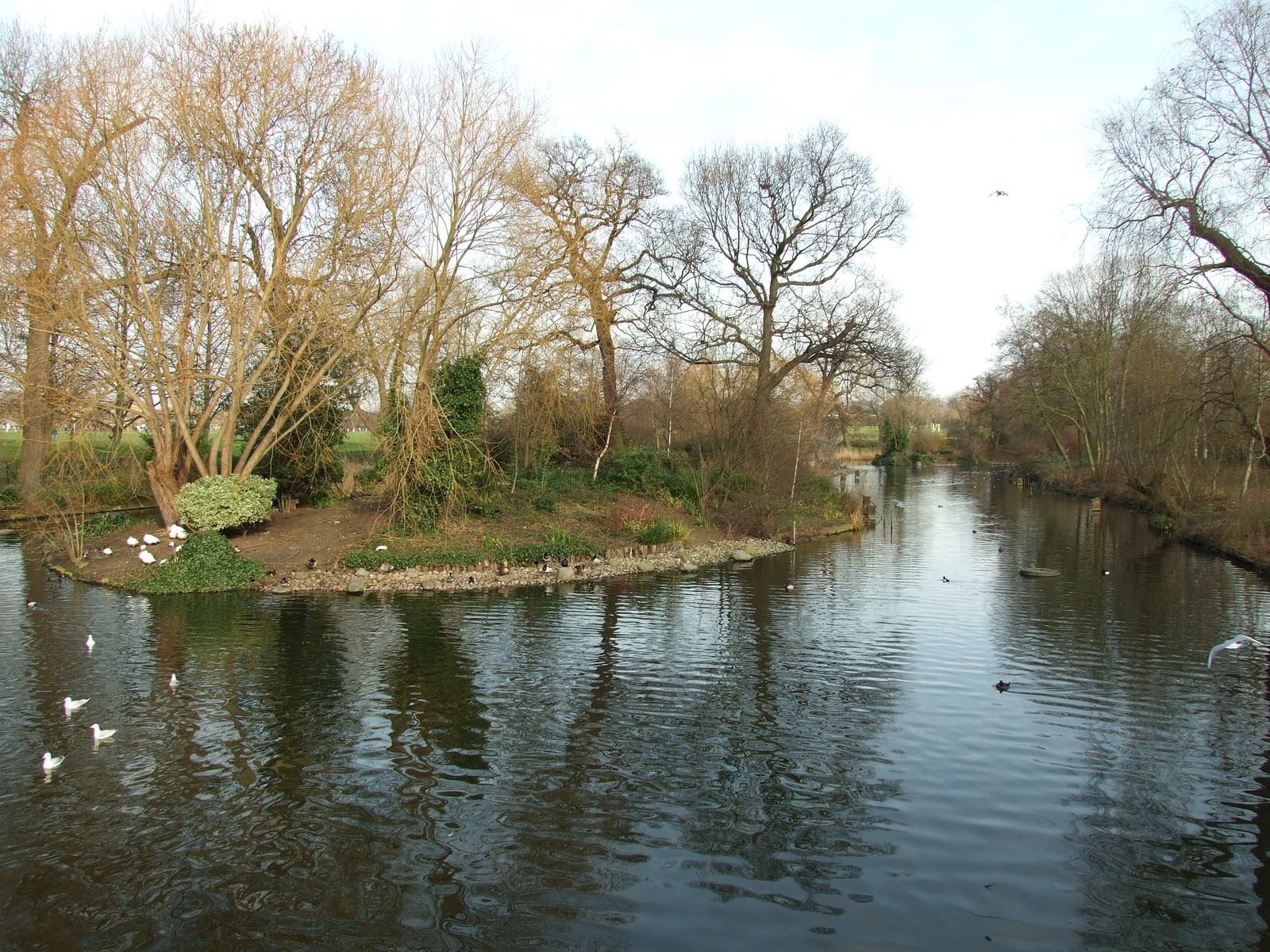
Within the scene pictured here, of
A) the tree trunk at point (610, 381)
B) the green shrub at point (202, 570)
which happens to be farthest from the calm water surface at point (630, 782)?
the tree trunk at point (610, 381)

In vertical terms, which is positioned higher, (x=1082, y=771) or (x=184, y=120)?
(x=184, y=120)

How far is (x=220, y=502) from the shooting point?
18.0m

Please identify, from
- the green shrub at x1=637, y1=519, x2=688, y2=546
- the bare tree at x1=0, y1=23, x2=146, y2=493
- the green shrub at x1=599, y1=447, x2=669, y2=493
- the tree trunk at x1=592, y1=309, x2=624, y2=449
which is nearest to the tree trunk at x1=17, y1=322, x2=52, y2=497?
the bare tree at x1=0, y1=23, x2=146, y2=493

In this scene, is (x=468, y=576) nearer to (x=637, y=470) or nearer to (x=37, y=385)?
(x=37, y=385)

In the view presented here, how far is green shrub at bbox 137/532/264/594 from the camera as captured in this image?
16.1 m

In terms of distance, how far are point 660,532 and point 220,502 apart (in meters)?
10.5

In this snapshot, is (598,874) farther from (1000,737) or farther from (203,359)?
(203,359)

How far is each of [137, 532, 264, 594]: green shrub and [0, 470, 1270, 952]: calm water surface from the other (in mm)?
1412

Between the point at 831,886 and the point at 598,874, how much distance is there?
171 centimetres

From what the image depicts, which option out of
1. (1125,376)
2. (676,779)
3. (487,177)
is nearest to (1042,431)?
(1125,376)

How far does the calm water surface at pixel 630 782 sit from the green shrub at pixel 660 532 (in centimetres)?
676

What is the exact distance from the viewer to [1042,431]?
52531 mm

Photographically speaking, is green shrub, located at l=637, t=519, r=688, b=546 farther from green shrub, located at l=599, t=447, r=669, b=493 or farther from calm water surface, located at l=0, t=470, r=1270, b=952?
calm water surface, located at l=0, t=470, r=1270, b=952

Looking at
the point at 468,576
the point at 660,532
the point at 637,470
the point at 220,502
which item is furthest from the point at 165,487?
the point at 637,470
